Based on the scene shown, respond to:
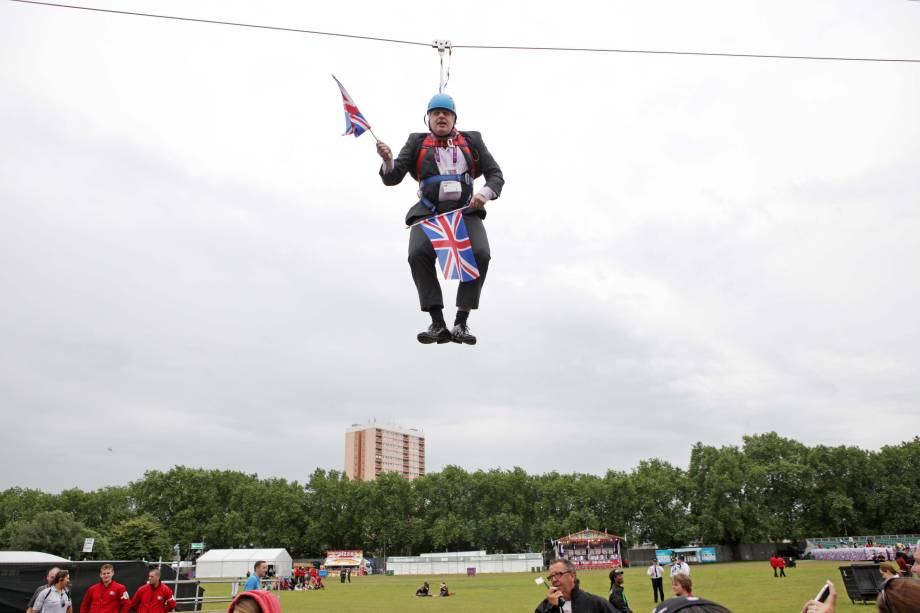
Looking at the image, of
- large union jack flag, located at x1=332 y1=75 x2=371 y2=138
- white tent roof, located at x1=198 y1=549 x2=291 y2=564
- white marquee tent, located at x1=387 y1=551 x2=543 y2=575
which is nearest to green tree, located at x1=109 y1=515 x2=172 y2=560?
white tent roof, located at x1=198 y1=549 x2=291 y2=564

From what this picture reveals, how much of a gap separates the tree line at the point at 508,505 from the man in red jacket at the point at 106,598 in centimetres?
7249

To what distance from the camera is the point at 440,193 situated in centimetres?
804

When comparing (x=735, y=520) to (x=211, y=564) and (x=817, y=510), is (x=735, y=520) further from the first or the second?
(x=211, y=564)

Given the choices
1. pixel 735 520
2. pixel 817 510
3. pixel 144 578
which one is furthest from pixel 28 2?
pixel 817 510

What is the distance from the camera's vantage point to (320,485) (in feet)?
300

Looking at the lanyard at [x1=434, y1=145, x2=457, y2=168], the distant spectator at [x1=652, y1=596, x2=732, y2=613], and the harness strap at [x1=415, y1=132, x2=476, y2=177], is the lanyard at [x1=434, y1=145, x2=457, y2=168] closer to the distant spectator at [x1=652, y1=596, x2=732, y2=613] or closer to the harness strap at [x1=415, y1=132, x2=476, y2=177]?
the harness strap at [x1=415, y1=132, x2=476, y2=177]

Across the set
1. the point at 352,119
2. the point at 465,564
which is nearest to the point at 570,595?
the point at 352,119

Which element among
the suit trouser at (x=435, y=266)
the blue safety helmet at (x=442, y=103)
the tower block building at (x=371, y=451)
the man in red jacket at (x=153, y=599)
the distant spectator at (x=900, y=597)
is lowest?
the man in red jacket at (x=153, y=599)

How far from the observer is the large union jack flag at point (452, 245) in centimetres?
765

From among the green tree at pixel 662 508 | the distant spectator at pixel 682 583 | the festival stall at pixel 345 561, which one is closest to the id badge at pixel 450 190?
the distant spectator at pixel 682 583

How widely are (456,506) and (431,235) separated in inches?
3427

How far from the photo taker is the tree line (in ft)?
256

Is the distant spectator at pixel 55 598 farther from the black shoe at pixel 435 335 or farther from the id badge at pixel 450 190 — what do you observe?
the id badge at pixel 450 190

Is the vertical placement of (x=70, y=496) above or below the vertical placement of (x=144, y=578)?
above
